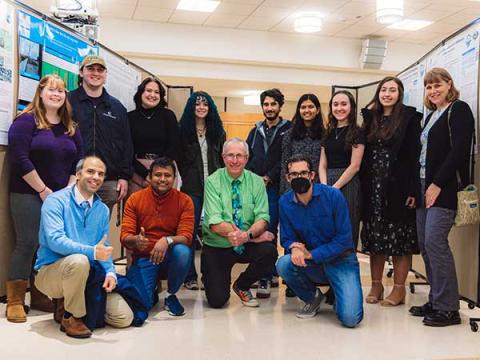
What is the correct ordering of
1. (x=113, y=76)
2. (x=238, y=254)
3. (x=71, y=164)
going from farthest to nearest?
(x=113, y=76) → (x=238, y=254) → (x=71, y=164)

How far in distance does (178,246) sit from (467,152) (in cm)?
176

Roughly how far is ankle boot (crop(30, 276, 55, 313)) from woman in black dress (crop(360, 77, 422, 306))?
2034mm

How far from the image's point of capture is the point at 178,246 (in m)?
3.23

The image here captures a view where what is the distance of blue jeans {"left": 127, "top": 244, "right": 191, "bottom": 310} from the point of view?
10.5 feet

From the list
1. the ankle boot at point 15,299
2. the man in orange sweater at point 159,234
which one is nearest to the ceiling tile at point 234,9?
the man in orange sweater at point 159,234

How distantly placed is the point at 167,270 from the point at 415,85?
2.51m

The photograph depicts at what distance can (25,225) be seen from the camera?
3062 mm

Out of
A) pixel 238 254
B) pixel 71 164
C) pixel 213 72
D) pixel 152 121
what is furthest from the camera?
pixel 213 72

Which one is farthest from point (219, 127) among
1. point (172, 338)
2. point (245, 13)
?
point (245, 13)

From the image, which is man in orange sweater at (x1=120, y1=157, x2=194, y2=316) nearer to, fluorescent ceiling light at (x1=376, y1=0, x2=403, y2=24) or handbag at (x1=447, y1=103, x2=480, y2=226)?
handbag at (x1=447, y1=103, x2=480, y2=226)

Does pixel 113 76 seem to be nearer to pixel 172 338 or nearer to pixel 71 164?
pixel 71 164

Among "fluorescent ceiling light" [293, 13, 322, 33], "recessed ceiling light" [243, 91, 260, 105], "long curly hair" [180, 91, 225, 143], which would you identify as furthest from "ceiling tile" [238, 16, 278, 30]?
"long curly hair" [180, 91, 225, 143]

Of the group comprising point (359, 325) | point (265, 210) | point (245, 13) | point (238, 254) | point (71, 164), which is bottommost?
point (359, 325)

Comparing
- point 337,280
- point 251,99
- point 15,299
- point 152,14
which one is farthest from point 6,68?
point 251,99
